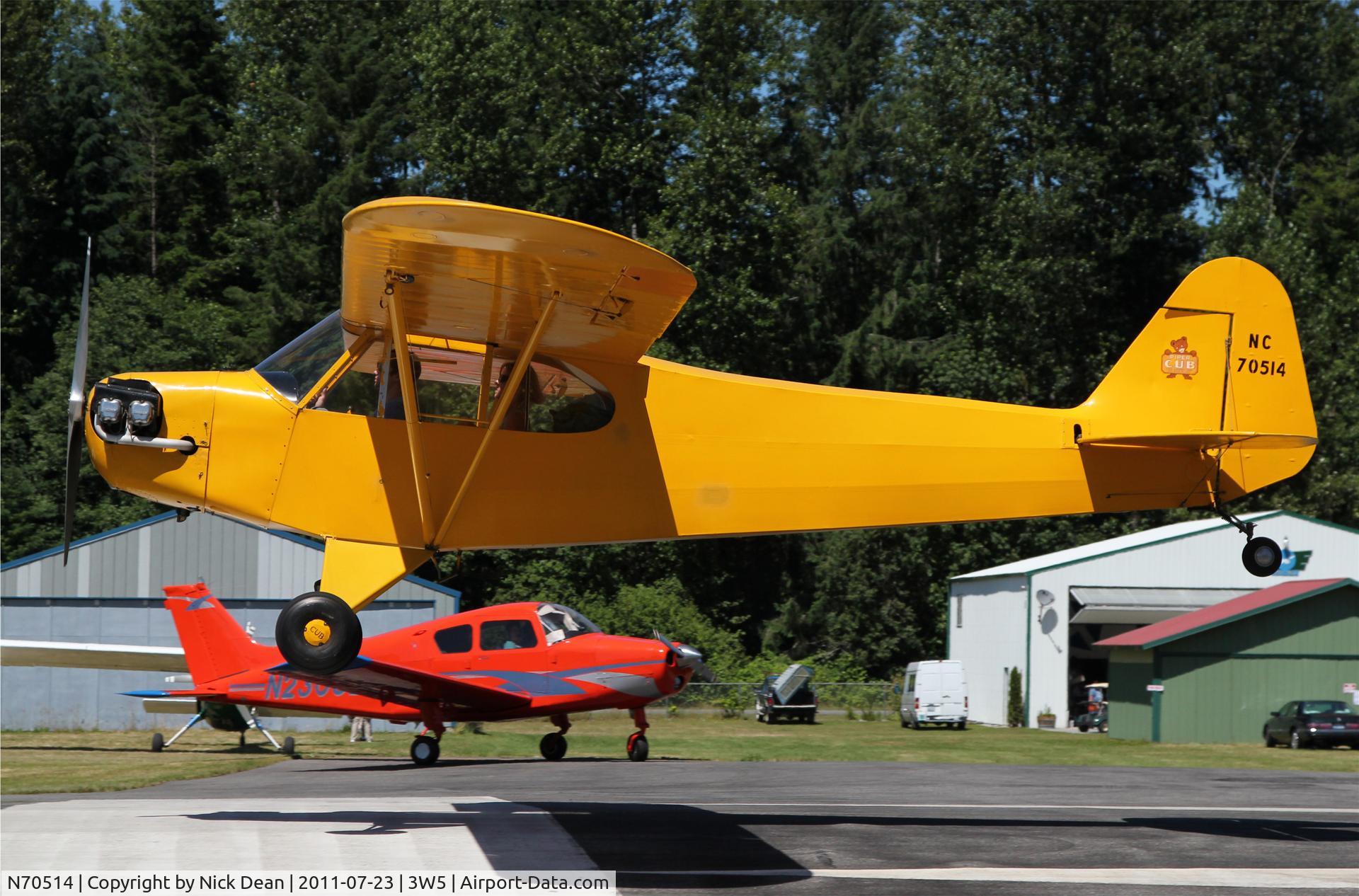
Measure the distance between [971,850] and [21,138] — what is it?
54073 mm

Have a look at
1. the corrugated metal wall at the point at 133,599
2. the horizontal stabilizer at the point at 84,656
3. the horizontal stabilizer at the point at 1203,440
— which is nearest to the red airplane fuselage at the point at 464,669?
the horizontal stabilizer at the point at 84,656

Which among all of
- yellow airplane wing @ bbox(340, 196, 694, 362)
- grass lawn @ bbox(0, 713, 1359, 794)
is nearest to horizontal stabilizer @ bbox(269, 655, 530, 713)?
grass lawn @ bbox(0, 713, 1359, 794)

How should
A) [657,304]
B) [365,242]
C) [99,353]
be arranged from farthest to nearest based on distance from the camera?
[99,353] < [657,304] < [365,242]

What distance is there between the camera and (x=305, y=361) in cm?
1105

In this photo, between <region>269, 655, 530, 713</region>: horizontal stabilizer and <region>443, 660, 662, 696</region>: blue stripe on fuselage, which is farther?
<region>443, 660, 662, 696</region>: blue stripe on fuselage

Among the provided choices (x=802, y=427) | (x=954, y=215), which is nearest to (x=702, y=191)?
(x=954, y=215)

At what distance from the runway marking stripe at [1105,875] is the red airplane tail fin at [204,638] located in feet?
43.7

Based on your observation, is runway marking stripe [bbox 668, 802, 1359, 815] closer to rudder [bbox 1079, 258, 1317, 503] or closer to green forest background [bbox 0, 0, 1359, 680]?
rudder [bbox 1079, 258, 1317, 503]

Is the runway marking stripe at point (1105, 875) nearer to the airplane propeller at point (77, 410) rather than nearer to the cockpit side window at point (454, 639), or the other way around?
the airplane propeller at point (77, 410)

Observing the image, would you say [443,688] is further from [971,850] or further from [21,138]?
[21,138]

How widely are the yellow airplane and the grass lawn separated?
845 cm

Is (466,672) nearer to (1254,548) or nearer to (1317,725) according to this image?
(1254,548)

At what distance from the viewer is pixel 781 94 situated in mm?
56594

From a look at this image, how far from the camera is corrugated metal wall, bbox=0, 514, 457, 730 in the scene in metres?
30.8
